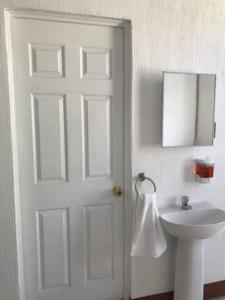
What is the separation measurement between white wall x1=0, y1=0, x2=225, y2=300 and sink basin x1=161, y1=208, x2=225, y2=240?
142 mm

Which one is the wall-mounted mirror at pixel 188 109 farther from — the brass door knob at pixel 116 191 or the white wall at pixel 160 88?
the brass door knob at pixel 116 191

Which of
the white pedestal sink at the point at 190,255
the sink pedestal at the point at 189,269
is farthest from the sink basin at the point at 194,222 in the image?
the sink pedestal at the point at 189,269

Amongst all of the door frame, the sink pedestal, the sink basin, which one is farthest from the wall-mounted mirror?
the sink pedestal

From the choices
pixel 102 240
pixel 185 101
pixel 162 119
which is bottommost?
pixel 102 240

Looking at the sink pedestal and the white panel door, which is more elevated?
the white panel door

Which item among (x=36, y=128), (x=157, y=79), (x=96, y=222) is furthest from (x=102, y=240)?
(x=157, y=79)

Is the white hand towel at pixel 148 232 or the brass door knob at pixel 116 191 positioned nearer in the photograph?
the white hand towel at pixel 148 232

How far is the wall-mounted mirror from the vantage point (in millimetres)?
1721

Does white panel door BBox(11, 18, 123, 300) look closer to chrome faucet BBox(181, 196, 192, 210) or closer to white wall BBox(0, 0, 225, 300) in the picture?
Answer: white wall BBox(0, 0, 225, 300)

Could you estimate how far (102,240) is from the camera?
5.93 ft

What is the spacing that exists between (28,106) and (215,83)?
4.27 feet

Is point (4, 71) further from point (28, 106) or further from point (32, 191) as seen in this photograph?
point (32, 191)

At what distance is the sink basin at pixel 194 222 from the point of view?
61.6 inches

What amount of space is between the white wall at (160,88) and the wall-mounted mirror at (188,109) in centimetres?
7
